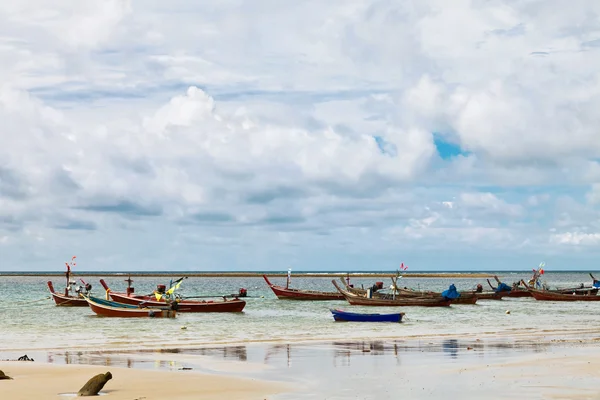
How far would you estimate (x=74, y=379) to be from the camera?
21.9 metres

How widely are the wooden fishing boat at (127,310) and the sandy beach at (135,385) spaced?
28.2 m

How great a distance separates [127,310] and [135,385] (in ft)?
111

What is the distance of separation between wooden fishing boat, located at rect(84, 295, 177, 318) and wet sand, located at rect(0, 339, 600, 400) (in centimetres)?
2113

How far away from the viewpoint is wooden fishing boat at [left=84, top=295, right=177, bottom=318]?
5255 cm

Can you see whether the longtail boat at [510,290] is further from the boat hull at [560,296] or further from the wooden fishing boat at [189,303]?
the wooden fishing boat at [189,303]

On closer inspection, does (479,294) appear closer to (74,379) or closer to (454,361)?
(454,361)

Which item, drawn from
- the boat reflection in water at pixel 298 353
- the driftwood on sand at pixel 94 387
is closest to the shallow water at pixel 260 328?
the boat reflection in water at pixel 298 353

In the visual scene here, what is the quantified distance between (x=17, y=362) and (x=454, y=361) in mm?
14131

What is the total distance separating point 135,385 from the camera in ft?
67.3

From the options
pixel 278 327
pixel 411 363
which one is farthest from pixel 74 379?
pixel 278 327

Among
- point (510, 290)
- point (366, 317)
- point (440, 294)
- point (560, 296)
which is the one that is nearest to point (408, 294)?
point (440, 294)

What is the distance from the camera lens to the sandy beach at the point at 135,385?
19031 millimetres

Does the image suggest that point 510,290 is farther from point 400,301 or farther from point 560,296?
point 400,301

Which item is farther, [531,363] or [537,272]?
[537,272]
